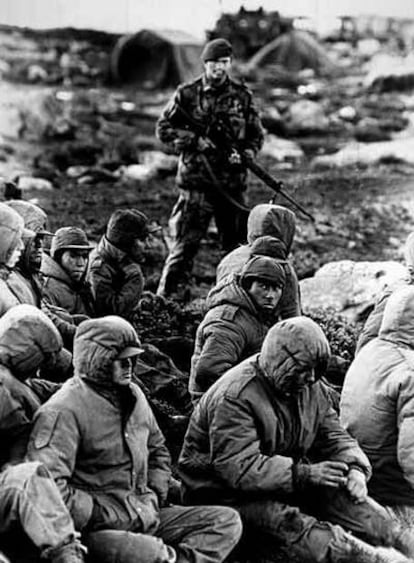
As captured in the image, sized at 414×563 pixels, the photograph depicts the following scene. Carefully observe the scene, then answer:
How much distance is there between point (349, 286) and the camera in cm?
1216

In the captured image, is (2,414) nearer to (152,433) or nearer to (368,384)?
(152,433)

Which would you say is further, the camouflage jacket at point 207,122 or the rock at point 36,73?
the rock at point 36,73

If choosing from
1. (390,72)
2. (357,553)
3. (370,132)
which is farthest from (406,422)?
(390,72)

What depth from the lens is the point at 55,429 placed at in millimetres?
6359

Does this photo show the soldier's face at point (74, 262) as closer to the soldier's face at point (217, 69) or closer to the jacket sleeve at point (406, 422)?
the jacket sleeve at point (406, 422)

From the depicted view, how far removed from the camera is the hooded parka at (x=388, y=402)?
24.5ft

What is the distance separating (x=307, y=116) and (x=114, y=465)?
455 inches

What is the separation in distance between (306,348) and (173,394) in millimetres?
2316

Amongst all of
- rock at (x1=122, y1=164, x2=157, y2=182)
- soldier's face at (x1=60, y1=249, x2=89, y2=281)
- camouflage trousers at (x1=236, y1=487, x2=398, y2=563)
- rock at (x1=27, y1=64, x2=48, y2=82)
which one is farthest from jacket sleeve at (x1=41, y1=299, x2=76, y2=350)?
rock at (x1=27, y1=64, x2=48, y2=82)

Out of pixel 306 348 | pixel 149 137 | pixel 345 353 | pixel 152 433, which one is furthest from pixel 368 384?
pixel 149 137

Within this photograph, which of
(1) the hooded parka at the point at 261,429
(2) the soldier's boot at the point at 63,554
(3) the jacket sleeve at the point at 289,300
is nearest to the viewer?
(2) the soldier's boot at the point at 63,554

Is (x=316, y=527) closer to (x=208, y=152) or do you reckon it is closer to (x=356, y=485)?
(x=356, y=485)

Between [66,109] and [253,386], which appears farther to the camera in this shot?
[66,109]

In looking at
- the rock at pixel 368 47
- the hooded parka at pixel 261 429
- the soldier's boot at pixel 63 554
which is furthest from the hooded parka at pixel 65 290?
the rock at pixel 368 47
